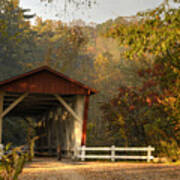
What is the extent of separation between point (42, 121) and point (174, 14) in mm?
22760

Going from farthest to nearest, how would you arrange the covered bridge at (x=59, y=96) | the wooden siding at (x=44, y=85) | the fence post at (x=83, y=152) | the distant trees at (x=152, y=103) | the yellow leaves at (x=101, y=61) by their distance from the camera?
1. the yellow leaves at (x=101, y=61)
2. the fence post at (x=83, y=152)
3. the covered bridge at (x=59, y=96)
4. the wooden siding at (x=44, y=85)
5. the distant trees at (x=152, y=103)

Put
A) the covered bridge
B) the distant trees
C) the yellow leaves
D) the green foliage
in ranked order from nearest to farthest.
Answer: the green foliage
the distant trees
the covered bridge
the yellow leaves

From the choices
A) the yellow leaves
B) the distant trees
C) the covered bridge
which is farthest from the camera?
the yellow leaves

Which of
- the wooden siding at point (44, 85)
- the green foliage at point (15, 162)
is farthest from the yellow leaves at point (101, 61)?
the green foliage at point (15, 162)

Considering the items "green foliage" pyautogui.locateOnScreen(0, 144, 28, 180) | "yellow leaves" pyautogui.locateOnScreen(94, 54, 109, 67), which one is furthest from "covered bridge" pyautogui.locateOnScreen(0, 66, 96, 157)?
"yellow leaves" pyautogui.locateOnScreen(94, 54, 109, 67)

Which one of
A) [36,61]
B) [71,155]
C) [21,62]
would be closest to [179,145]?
[71,155]

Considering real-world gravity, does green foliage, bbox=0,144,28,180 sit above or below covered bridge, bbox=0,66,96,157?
below

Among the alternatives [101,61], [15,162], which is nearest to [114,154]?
[15,162]

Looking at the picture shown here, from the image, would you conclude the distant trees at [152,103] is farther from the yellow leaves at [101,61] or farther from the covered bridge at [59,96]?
the yellow leaves at [101,61]

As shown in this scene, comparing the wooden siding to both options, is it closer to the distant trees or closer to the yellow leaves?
the distant trees

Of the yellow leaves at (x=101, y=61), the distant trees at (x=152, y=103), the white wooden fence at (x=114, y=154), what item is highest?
the yellow leaves at (x=101, y=61)

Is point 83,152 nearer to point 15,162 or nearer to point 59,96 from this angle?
point 59,96

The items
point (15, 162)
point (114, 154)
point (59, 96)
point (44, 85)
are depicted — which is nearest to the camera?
point (15, 162)

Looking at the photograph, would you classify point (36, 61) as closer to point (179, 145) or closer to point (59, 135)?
point (59, 135)
